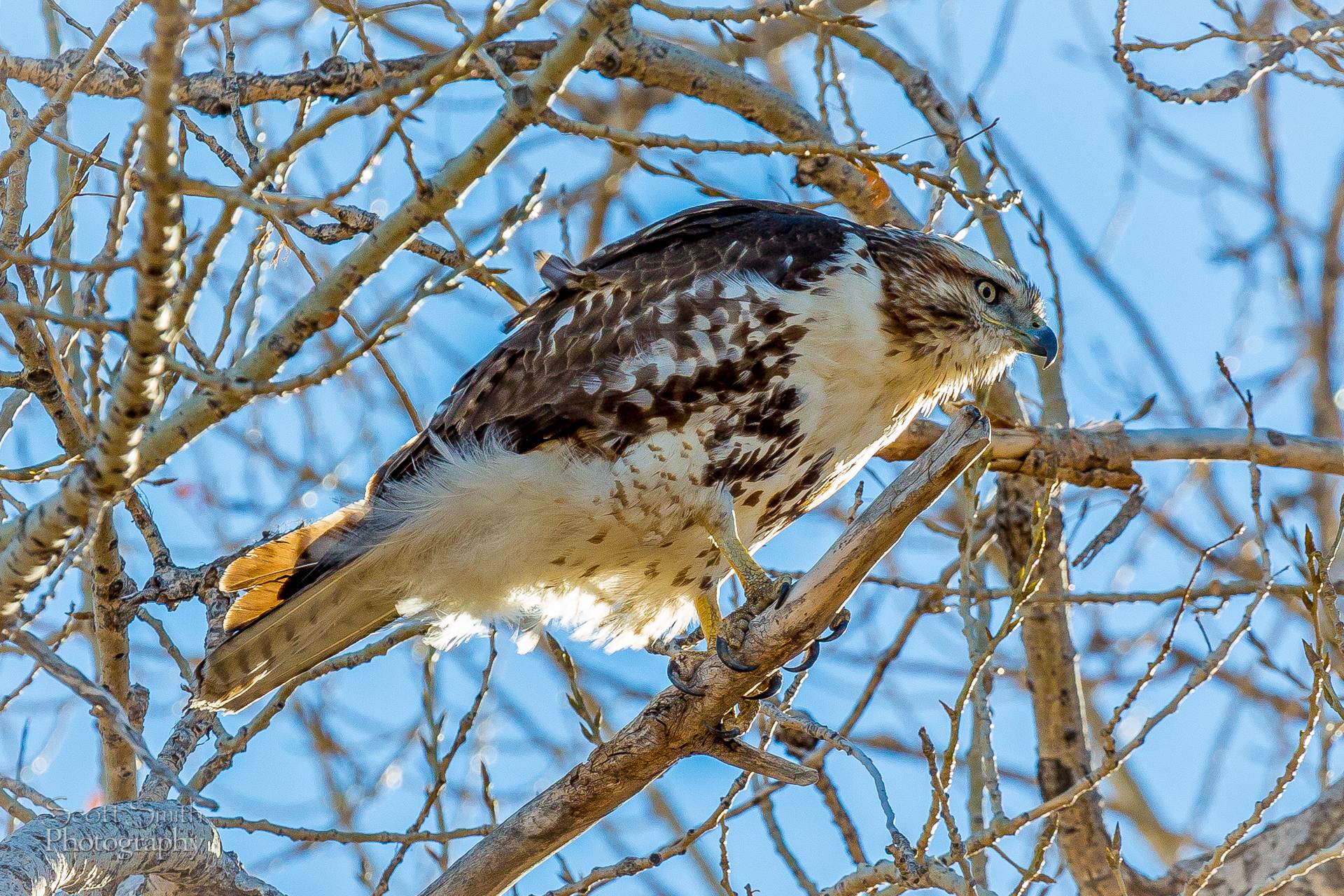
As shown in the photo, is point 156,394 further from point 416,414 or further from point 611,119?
point 611,119

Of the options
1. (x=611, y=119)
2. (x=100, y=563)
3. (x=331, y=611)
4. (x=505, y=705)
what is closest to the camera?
(x=100, y=563)

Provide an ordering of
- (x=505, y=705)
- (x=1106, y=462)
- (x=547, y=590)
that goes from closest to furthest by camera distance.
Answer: (x=547, y=590) → (x=1106, y=462) → (x=505, y=705)

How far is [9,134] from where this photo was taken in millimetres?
3697

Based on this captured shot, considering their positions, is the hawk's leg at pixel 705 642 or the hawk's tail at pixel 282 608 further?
the hawk's tail at pixel 282 608

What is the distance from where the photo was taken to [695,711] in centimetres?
352

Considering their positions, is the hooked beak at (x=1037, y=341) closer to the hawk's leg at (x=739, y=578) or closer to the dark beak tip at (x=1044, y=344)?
the dark beak tip at (x=1044, y=344)

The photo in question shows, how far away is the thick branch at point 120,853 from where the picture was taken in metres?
2.78

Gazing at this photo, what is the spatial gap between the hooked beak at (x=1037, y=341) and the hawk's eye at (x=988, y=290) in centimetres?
12

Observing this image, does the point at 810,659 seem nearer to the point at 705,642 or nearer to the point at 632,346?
the point at 705,642

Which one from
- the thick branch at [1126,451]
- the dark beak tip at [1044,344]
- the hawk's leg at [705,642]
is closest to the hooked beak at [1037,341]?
the dark beak tip at [1044,344]

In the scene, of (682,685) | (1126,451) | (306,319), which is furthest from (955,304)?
(306,319)

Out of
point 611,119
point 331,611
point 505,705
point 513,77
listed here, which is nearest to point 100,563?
point 331,611

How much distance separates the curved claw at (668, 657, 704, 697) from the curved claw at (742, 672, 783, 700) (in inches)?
12.0

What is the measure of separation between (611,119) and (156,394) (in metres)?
7.26
